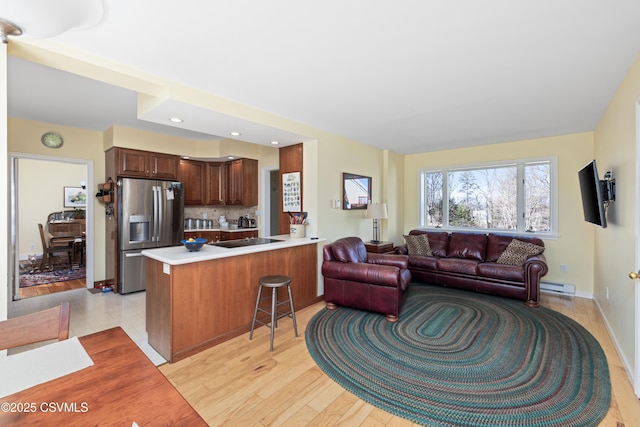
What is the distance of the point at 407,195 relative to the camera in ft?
19.0

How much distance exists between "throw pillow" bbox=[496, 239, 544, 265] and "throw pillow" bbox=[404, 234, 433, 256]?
1.04 m

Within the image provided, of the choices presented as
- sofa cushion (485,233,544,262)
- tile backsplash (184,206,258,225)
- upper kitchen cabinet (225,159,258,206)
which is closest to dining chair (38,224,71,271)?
tile backsplash (184,206,258,225)

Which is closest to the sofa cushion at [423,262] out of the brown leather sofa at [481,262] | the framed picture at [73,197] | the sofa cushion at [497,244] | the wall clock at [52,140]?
the brown leather sofa at [481,262]

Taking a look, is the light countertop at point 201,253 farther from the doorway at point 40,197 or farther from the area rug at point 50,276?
the doorway at point 40,197

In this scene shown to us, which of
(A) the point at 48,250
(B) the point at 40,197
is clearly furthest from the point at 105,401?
(B) the point at 40,197

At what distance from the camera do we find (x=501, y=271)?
3877mm

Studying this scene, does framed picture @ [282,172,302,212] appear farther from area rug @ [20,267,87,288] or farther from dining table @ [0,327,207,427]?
area rug @ [20,267,87,288]

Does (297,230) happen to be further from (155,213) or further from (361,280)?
(155,213)

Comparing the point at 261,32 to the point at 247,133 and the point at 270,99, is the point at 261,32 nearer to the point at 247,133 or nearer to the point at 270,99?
the point at 270,99

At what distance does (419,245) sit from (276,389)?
3.57 meters

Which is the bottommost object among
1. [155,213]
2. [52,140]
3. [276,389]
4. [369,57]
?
[276,389]

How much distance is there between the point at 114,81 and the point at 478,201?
17.3 feet

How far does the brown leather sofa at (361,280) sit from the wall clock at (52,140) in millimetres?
4056

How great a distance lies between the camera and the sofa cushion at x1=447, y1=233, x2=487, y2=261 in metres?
4.52
